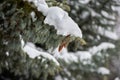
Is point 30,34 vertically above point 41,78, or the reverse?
point 30,34

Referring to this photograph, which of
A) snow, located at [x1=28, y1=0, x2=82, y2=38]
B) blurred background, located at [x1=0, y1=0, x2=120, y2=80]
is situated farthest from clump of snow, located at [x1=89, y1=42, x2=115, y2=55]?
snow, located at [x1=28, y1=0, x2=82, y2=38]

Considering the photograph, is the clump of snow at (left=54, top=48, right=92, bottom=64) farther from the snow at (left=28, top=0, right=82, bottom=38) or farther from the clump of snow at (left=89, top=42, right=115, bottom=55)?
the snow at (left=28, top=0, right=82, bottom=38)

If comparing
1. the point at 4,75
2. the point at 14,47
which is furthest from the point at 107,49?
the point at 14,47

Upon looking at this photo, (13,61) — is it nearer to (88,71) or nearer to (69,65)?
(69,65)

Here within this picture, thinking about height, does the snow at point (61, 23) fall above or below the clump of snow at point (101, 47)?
above

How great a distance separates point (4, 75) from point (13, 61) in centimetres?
226

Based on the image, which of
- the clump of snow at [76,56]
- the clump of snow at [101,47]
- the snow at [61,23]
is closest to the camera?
the snow at [61,23]

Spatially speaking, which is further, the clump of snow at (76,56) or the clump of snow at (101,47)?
the clump of snow at (101,47)

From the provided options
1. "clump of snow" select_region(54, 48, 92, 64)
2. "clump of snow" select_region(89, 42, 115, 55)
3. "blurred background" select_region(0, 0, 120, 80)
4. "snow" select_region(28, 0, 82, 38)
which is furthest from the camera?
"clump of snow" select_region(89, 42, 115, 55)

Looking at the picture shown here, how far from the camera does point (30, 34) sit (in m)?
2.79

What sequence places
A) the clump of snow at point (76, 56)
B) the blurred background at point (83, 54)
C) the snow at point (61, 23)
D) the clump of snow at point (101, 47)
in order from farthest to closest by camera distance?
the clump of snow at point (101, 47)
the clump of snow at point (76, 56)
the blurred background at point (83, 54)
the snow at point (61, 23)

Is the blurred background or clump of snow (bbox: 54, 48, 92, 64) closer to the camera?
the blurred background

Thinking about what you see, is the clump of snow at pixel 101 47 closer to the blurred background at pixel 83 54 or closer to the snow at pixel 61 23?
the blurred background at pixel 83 54

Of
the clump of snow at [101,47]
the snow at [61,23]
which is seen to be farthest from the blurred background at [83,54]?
the snow at [61,23]
